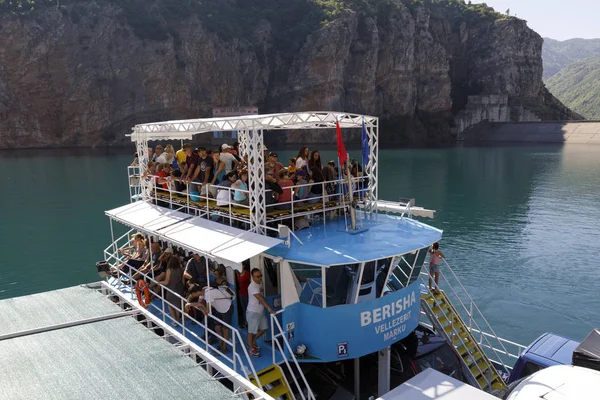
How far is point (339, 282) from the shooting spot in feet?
35.7

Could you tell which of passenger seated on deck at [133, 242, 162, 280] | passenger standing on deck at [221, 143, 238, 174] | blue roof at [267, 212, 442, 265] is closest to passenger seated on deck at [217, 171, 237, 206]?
passenger standing on deck at [221, 143, 238, 174]

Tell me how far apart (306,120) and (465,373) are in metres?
8.61

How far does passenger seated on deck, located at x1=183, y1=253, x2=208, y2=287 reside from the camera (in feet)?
41.8

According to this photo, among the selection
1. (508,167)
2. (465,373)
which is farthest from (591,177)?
(465,373)

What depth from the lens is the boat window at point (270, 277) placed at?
1191cm

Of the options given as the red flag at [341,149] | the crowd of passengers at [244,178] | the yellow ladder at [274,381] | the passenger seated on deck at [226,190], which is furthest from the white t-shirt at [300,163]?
the yellow ladder at [274,381]

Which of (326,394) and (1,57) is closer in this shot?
(326,394)

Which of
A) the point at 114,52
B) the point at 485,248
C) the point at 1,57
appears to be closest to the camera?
the point at 485,248

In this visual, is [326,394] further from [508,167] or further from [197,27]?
[197,27]

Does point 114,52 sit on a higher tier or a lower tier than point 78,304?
higher

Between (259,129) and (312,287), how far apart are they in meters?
4.03

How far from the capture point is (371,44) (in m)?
117

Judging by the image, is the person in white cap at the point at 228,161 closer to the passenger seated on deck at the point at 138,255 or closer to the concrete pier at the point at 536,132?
the passenger seated on deck at the point at 138,255

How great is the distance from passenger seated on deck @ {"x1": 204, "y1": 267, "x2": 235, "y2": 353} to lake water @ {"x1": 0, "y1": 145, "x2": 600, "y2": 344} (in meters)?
15.1
